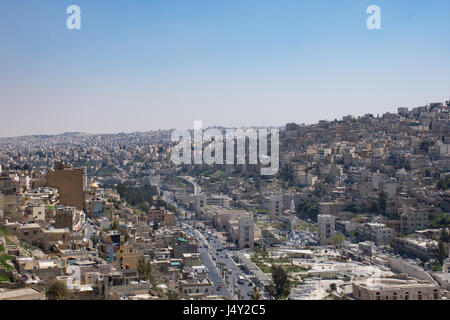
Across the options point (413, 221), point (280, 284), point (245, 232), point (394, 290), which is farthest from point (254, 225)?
point (394, 290)

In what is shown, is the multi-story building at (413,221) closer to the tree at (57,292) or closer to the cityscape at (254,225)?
the cityscape at (254,225)

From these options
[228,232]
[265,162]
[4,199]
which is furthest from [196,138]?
[4,199]

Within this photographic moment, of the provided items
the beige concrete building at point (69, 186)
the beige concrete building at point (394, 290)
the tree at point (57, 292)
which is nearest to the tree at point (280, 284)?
the beige concrete building at point (394, 290)

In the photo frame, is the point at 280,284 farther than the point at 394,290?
Yes

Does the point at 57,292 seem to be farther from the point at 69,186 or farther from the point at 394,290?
the point at 69,186

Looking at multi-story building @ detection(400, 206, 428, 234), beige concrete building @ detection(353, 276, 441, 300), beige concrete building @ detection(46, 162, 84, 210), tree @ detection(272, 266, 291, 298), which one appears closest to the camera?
beige concrete building @ detection(353, 276, 441, 300)

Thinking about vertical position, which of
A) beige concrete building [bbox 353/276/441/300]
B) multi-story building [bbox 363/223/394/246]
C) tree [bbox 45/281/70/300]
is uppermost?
tree [bbox 45/281/70/300]

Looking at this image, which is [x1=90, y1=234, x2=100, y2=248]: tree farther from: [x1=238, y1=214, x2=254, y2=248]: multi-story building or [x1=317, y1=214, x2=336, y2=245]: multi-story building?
[x1=317, y1=214, x2=336, y2=245]: multi-story building

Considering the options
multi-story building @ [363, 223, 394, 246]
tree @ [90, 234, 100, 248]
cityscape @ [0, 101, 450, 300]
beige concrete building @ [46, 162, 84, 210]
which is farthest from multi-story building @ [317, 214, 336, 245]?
tree @ [90, 234, 100, 248]
